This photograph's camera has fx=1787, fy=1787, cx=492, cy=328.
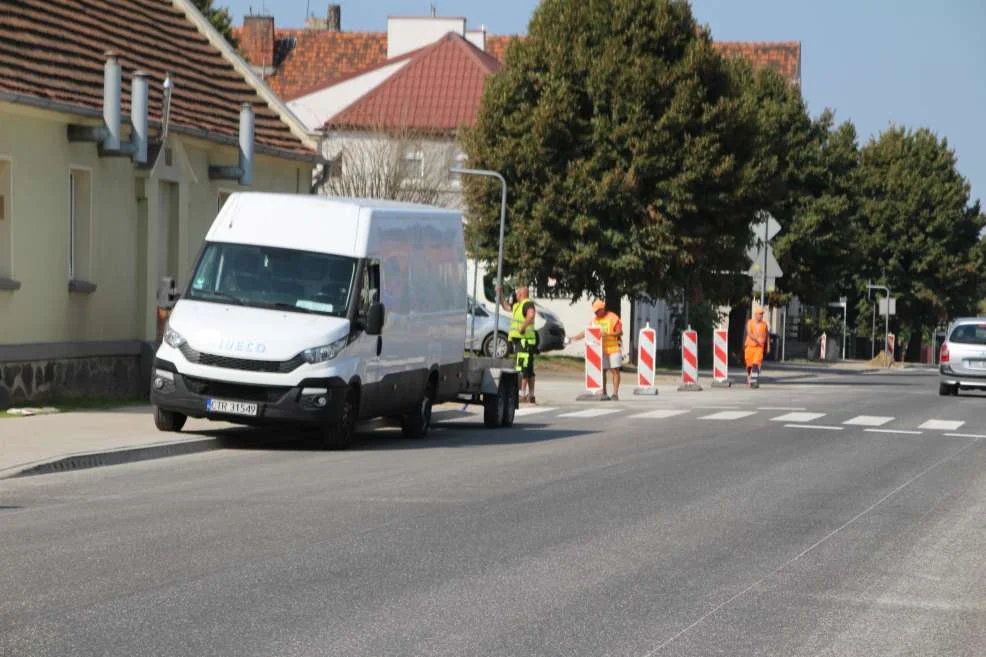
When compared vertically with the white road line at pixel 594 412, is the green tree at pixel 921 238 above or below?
above

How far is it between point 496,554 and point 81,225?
48.2 ft

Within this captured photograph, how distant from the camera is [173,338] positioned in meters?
17.9

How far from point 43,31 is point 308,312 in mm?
7400

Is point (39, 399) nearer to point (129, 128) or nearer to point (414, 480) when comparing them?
point (129, 128)

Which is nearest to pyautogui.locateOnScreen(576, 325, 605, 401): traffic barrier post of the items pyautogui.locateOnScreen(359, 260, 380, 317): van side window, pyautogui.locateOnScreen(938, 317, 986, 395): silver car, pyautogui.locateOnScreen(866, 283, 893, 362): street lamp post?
pyautogui.locateOnScreen(938, 317, 986, 395): silver car

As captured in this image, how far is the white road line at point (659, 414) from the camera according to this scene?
26.1 meters

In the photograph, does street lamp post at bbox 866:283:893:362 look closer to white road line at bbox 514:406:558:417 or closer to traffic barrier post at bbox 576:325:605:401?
traffic barrier post at bbox 576:325:605:401

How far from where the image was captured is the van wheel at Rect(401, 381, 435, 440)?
814 inches

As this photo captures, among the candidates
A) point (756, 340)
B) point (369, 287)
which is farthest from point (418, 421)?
point (756, 340)

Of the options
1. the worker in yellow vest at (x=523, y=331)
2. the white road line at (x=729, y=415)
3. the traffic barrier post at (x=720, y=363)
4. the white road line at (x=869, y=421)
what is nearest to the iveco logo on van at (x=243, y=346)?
the white road line at (x=729, y=415)

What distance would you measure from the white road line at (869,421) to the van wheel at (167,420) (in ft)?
34.9

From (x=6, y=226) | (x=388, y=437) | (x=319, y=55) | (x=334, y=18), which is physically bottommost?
(x=388, y=437)

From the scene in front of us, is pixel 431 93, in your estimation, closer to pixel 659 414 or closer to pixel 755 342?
pixel 755 342

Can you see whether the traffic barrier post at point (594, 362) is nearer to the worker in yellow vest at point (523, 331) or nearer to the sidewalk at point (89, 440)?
the worker in yellow vest at point (523, 331)
